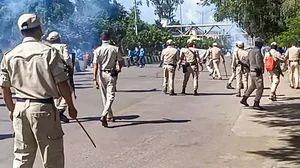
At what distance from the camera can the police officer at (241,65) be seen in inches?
588

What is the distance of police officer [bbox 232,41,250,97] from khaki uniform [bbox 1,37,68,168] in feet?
30.9

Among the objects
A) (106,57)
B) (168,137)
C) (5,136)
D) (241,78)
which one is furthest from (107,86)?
(241,78)

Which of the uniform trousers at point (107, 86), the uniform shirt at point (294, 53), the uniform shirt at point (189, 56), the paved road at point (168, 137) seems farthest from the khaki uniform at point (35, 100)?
the uniform shirt at point (294, 53)

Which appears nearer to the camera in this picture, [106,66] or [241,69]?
[106,66]

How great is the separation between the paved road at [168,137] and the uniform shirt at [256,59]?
1.05m

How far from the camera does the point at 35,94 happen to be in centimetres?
542

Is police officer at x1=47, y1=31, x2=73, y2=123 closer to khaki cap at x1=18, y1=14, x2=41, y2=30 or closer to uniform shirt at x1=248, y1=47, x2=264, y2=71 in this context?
uniform shirt at x1=248, y1=47, x2=264, y2=71

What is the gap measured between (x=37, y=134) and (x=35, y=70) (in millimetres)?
605

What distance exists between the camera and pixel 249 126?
36.1ft

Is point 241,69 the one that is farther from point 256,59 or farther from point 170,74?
point 256,59

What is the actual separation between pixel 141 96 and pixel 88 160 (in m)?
8.90

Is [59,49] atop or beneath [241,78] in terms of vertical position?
atop

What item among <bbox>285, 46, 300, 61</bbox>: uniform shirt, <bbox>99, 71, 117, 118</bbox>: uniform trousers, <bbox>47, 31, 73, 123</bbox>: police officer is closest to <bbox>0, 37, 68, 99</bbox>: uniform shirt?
<bbox>47, 31, 73, 123</bbox>: police officer

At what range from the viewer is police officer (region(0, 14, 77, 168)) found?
213 inches
